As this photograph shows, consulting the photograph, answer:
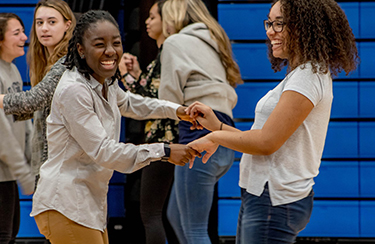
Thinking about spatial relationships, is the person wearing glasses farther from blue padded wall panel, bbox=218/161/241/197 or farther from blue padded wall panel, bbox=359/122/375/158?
blue padded wall panel, bbox=359/122/375/158

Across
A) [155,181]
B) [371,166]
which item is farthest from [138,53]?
[371,166]

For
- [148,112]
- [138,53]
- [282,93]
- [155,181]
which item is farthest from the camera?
[138,53]

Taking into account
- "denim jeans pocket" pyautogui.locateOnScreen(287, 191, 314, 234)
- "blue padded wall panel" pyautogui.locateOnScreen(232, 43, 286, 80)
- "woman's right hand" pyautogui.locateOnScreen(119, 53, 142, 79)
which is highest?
"blue padded wall panel" pyautogui.locateOnScreen(232, 43, 286, 80)

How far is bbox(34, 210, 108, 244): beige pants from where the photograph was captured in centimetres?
178

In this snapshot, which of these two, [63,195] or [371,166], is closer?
[63,195]

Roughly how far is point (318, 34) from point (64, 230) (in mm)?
1157

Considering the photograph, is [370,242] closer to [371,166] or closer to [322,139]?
[371,166]

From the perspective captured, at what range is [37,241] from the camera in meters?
4.04

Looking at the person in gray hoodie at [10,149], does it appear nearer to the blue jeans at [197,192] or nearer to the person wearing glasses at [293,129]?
the blue jeans at [197,192]

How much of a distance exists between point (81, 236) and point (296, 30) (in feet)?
3.57

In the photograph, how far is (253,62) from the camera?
13.1ft

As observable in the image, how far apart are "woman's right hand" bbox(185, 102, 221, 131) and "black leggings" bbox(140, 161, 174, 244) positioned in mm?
654

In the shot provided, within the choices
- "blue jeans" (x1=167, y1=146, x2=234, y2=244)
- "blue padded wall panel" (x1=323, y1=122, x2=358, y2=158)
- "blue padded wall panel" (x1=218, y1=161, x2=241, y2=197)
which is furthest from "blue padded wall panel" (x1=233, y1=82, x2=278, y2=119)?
"blue jeans" (x1=167, y1=146, x2=234, y2=244)

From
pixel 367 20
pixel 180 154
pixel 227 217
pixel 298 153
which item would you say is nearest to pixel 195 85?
pixel 180 154
